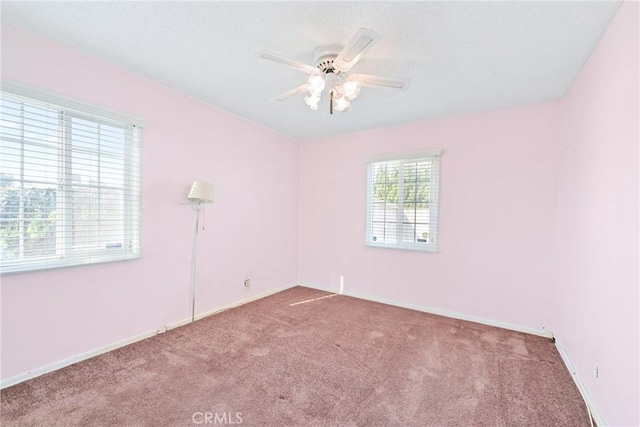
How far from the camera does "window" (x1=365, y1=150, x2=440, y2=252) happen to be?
3.56 m

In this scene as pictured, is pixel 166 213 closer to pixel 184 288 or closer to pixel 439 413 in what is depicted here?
pixel 184 288

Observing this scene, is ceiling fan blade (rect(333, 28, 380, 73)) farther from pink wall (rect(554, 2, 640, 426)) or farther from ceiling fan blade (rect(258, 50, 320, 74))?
pink wall (rect(554, 2, 640, 426))

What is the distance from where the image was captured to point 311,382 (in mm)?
2068

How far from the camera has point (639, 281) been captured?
4.39 ft

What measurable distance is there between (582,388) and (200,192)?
3.55m

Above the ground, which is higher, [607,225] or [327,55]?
[327,55]

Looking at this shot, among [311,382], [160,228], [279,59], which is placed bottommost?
[311,382]

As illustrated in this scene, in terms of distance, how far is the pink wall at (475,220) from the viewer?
2.94m

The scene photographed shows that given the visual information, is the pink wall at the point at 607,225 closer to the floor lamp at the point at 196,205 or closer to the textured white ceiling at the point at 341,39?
the textured white ceiling at the point at 341,39

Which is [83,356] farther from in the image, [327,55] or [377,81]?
[377,81]

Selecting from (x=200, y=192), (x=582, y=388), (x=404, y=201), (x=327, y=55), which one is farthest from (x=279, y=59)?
(x=582, y=388)

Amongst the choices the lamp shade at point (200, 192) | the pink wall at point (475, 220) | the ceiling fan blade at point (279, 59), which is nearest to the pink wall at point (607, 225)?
the pink wall at point (475, 220)

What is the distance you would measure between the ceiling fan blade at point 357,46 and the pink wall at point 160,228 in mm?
1969

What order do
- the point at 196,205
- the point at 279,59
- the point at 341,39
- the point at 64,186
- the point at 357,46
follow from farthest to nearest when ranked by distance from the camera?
1. the point at 196,205
2. the point at 64,186
3. the point at 341,39
4. the point at 279,59
5. the point at 357,46
